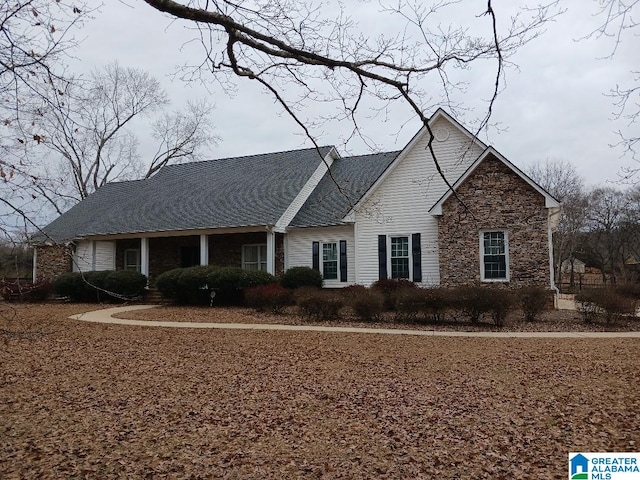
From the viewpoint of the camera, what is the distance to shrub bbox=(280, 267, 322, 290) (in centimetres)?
1889

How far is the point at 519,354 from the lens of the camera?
8.97 meters

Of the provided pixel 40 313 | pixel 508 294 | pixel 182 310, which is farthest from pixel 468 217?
pixel 40 313

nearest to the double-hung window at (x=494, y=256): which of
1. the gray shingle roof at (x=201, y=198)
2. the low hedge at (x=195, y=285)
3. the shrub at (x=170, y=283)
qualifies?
the gray shingle roof at (x=201, y=198)

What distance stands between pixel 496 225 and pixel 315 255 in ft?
23.8

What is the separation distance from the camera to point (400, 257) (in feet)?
61.4

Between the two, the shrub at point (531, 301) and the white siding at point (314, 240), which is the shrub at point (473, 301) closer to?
the shrub at point (531, 301)

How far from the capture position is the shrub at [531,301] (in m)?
13.5

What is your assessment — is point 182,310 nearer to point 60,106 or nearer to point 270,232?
point 270,232

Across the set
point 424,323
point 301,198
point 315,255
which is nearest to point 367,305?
point 424,323

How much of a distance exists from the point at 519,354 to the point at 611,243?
33872 millimetres

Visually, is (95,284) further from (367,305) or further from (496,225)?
(496,225)

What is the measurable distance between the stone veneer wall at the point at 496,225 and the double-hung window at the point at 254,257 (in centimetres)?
813

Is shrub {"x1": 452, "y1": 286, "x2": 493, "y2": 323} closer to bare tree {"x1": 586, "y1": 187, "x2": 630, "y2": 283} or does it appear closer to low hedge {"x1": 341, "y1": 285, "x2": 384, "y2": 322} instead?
low hedge {"x1": 341, "y1": 285, "x2": 384, "y2": 322}

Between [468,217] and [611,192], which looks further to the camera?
[611,192]
